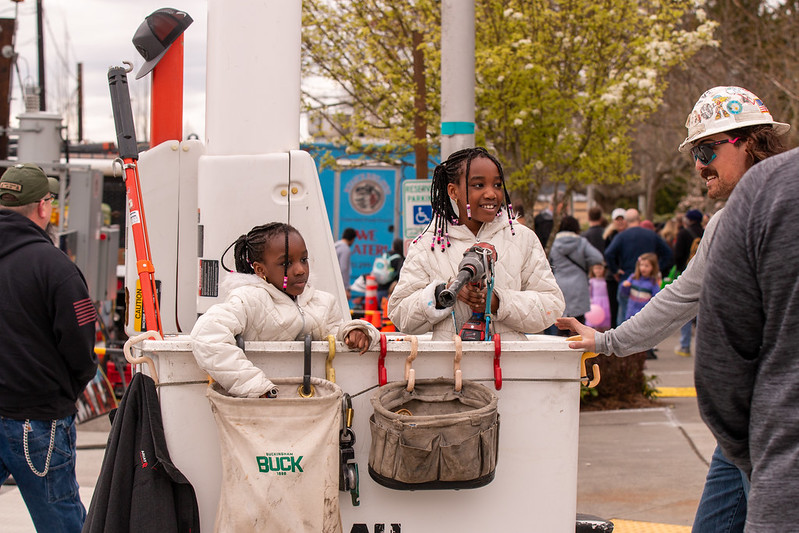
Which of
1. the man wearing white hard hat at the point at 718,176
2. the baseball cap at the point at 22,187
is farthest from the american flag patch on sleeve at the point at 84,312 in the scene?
the man wearing white hard hat at the point at 718,176

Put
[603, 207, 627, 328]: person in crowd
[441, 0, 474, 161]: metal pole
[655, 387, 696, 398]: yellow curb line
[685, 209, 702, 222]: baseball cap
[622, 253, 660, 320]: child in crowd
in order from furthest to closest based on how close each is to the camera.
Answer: [685, 209, 702, 222]: baseball cap
[603, 207, 627, 328]: person in crowd
[622, 253, 660, 320]: child in crowd
[655, 387, 696, 398]: yellow curb line
[441, 0, 474, 161]: metal pole

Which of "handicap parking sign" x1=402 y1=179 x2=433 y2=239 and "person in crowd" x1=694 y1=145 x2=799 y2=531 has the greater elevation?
"handicap parking sign" x1=402 y1=179 x2=433 y2=239

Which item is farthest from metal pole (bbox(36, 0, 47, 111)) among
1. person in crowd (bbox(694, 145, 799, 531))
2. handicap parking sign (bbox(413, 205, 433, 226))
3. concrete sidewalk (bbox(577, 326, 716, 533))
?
person in crowd (bbox(694, 145, 799, 531))

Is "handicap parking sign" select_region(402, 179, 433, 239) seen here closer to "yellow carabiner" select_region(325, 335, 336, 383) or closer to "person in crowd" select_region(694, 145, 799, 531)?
"yellow carabiner" select_region(325, 335, 336, 383)

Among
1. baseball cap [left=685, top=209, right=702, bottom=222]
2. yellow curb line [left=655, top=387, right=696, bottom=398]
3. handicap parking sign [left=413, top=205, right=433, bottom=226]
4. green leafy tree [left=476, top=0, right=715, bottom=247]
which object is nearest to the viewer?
handicap parking sign [left=413, top=205, right=433, bottom=226]

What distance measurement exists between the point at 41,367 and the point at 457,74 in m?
3.97

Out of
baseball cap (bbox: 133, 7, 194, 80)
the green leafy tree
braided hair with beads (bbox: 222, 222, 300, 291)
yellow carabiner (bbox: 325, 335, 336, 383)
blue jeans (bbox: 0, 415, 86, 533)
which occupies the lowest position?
blue jeans (bbox: 0, 415, 86, 533)

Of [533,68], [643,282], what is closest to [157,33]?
[533,68]

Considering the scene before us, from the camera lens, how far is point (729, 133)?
301cm

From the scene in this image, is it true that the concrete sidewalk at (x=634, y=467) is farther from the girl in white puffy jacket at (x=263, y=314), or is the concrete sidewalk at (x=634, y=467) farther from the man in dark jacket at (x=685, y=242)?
the man in dark jacket at (x=685, y=242)

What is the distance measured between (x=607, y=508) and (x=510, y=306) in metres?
2.79

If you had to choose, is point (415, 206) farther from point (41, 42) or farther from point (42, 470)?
point (41, 42)

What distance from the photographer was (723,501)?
3.00 meters

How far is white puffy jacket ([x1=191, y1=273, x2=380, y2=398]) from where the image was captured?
9.90ft
